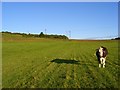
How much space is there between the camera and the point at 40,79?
13008mm

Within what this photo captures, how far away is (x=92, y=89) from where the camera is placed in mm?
10383

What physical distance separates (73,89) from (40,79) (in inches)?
119

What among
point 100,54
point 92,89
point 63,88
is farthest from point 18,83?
point 100,54

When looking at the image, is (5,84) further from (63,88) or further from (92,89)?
(92,89)

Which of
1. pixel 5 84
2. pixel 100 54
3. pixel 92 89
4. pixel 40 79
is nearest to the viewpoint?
pixel 92 89

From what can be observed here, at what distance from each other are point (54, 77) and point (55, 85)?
2.18m

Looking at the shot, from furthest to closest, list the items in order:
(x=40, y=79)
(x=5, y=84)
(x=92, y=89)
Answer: (x=40, y=79) → (x=5, y=84) → (x=92, y=89)

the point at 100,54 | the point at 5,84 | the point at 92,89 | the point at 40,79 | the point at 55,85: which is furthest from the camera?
the point at 100,54

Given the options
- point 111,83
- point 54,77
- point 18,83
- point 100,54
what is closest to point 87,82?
point 111,83

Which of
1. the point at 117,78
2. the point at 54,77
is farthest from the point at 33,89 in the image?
the point at 117,78

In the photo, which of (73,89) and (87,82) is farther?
(87,82)

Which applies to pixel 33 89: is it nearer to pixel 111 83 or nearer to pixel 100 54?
pixel 111 83

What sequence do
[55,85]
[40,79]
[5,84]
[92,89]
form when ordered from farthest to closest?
1. [40,79]
2. [5,84]
3. [55,85]
4. [92,89]

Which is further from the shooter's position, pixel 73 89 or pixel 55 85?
pixel 55 85
